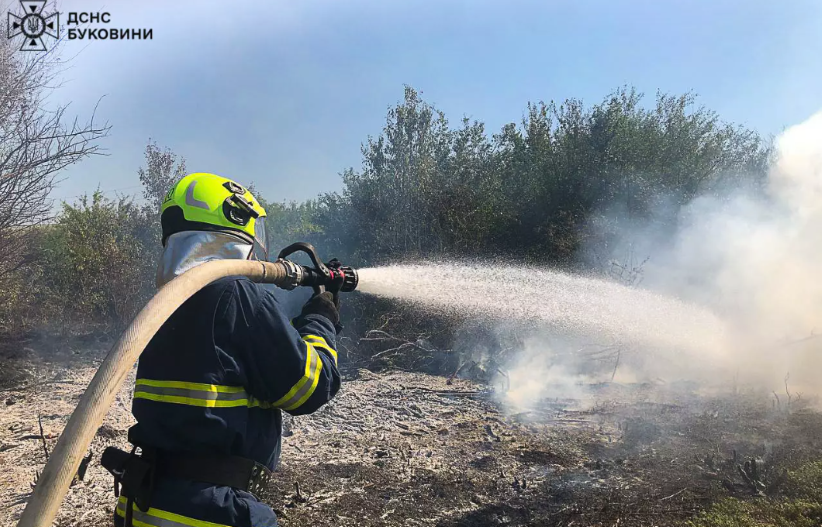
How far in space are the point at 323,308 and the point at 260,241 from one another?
1.55 ft

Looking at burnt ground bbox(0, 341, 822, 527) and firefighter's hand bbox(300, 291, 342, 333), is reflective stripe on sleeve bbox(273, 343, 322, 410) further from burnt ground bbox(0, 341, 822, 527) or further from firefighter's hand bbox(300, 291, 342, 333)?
burnt ground bbox(0, 341, 822, 527)

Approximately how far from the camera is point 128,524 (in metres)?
1.96

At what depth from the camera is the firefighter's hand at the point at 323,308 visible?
102 inches

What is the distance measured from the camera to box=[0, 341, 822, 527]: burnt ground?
4.43 metres

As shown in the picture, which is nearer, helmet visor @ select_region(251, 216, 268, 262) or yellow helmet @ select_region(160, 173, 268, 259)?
yellow helmet @ select_region(160, 173, 268, 259)

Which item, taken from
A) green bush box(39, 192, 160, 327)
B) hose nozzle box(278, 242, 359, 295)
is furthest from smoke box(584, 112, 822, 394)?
green bush box(39, 192, 160, 327)

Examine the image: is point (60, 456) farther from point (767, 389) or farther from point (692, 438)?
point (767, 389)

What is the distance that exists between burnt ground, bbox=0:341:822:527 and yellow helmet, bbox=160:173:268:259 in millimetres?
2959

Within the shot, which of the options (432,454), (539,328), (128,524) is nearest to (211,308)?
(128,524)

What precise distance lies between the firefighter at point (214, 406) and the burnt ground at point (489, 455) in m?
2.58

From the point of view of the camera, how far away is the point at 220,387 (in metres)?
1.90

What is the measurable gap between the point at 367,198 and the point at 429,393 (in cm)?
913

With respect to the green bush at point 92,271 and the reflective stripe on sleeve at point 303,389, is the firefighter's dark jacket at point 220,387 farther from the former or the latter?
the green bush at point 92,271

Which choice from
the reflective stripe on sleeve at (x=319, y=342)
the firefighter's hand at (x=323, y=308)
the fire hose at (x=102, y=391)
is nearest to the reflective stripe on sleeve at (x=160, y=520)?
the fire hose at (x=102, y=391)
